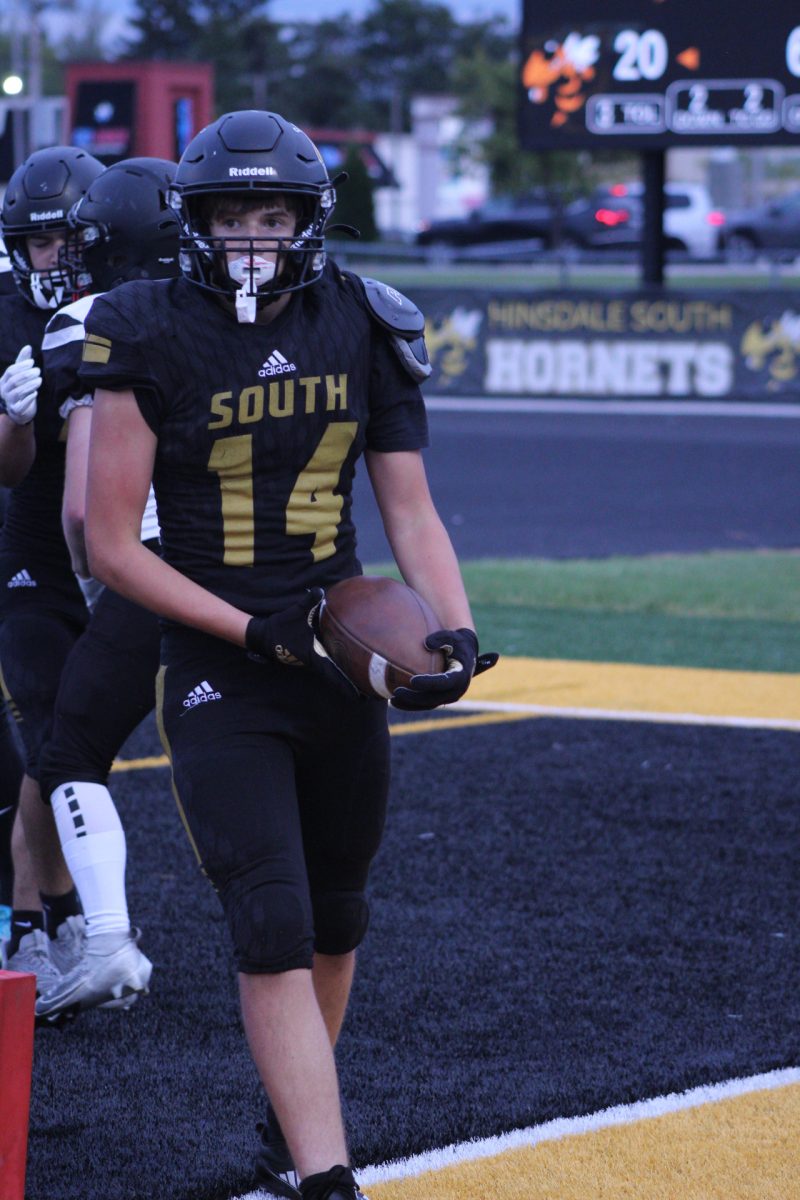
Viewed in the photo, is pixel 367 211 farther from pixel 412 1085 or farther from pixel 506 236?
pixel 412 1085

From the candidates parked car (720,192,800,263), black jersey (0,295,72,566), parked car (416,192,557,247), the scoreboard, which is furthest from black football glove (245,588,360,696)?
parked car (416,192,557,247)

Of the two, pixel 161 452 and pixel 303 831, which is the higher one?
pixel 161 452

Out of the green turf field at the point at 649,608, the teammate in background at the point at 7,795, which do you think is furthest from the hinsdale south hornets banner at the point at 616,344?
the teammate in background at the point at 7,795

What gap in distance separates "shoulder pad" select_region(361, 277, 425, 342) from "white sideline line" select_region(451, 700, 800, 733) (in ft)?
13.6

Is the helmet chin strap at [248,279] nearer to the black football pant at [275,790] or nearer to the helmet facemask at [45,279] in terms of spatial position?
the black football pant at [275,790]

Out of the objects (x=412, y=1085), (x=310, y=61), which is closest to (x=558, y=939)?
(x=412, y=1085)

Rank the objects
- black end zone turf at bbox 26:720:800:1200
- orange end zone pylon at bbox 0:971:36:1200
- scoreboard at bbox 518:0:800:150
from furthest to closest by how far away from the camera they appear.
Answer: scoreboard at bbox 518:0:800:150
black end zone turf at bbox 26:720:800:1200
orange end zone pylon at bbox 0:971:36:1200

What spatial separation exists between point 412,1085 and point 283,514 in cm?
138

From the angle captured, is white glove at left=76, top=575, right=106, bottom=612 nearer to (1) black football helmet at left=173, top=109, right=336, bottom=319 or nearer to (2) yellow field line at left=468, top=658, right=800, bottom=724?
(1) black football helmet at left=173, top=109, right=336, bottom=319

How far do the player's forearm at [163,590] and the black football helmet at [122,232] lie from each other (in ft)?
4.54

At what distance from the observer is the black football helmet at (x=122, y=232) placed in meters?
4.32

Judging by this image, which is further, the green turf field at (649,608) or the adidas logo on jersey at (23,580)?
the green turf field at (649,608)

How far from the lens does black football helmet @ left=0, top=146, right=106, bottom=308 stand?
174 inches

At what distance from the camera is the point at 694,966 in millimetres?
4664
